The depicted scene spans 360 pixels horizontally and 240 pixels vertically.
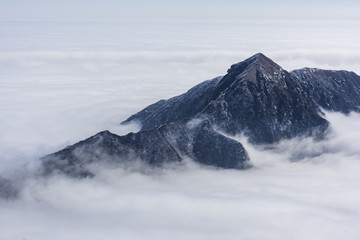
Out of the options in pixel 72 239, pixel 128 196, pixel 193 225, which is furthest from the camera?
pixel 128 196

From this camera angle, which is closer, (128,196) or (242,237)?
(242,237)

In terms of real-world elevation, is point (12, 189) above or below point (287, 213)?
above

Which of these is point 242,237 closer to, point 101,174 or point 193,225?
point 193,225

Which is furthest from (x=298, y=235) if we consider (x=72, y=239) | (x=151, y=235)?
(x=72, y=239)

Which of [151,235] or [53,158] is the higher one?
[53,158]

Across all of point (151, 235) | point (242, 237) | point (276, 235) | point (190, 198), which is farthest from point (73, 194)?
point (276, 235)

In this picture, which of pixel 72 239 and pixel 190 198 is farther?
pixel 190 198

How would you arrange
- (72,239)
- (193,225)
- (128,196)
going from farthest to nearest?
(128,196) < (193,225) < (72,239)

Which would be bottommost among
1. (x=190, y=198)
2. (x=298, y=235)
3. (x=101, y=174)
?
(x=298, y=235)

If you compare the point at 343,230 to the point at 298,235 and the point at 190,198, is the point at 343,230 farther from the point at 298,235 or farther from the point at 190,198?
the point at 190,198
